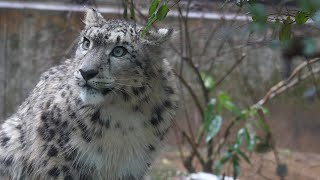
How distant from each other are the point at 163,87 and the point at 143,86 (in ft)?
0.69

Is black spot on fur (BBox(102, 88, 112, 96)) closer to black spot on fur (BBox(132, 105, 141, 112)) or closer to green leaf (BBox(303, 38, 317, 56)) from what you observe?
black spot on fur (BBox(132, 105, 141, 112))

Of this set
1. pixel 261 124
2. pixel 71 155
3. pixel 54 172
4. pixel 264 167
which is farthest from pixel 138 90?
pixel 264 167

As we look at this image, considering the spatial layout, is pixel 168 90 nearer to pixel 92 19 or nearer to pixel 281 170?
pixel 92 19

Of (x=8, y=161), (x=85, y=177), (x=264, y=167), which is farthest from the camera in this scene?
(x=264, y=167)

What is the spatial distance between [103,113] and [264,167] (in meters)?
3.08

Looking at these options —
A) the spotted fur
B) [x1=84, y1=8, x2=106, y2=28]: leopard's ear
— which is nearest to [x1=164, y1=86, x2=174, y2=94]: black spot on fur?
the spotted fur

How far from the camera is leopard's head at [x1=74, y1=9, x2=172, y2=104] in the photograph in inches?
121

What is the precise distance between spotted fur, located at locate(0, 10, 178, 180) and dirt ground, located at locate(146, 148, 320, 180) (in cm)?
203

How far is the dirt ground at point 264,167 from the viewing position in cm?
590

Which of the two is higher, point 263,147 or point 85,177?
point 85,177

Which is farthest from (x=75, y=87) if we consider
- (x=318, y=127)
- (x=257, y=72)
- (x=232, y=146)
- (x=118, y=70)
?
(x=318, y=127)

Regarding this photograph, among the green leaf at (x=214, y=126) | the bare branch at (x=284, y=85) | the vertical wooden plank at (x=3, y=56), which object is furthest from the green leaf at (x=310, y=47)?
the vertical wooden plank at (x=3, y=56)

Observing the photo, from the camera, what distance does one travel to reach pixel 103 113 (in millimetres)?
3412

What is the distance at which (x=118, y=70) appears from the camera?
10.4ft
